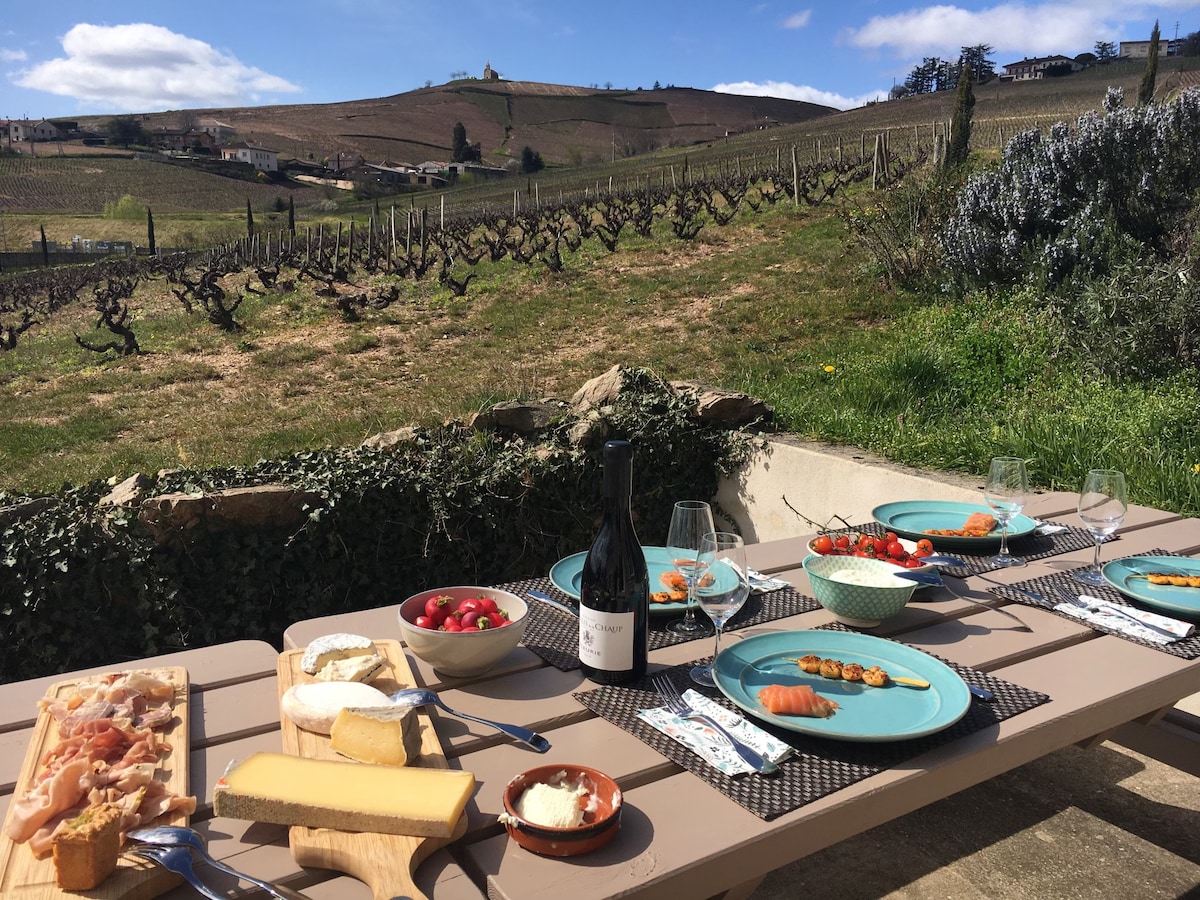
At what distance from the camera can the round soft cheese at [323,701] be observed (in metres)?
1.39

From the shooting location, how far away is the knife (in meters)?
2.00

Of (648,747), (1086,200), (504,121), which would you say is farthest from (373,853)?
(504,121)

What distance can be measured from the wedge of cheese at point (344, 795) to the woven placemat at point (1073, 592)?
144cm

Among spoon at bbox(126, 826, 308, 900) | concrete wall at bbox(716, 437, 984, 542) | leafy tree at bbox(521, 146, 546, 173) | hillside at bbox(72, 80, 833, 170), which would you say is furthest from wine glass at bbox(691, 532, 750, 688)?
hillside at bbox(72, 80, 833, 170)

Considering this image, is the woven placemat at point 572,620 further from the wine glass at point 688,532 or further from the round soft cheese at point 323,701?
the round soft cheese at point 323,701

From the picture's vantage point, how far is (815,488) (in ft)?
15.3

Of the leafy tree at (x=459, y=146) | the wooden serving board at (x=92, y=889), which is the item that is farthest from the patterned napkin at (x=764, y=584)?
the leafy tree at (x=459, y=146)

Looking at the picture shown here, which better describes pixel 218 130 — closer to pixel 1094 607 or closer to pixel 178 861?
pixel 1094 607

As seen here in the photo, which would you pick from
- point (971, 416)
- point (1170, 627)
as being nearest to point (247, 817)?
point (1170, 627)

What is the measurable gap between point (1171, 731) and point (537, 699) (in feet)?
5.94

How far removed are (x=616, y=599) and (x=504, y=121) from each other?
368 feet

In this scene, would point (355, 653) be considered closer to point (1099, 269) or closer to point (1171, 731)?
point (1171, 731)

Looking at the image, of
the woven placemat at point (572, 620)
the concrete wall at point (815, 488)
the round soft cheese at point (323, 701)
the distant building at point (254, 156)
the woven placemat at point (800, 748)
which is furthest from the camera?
the distant building at point (254, 156)

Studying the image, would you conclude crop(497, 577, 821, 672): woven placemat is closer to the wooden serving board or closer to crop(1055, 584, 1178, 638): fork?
crop(1055, 584, 1178, 638): fork
